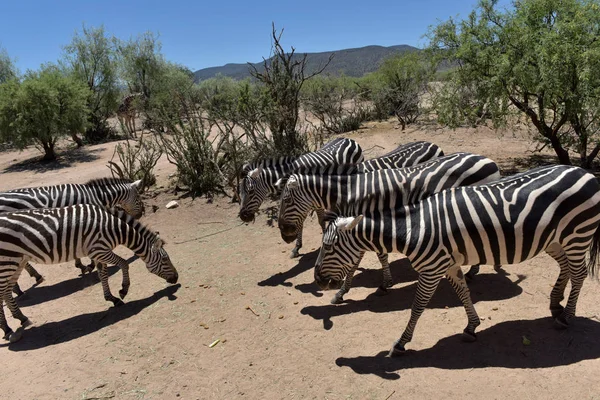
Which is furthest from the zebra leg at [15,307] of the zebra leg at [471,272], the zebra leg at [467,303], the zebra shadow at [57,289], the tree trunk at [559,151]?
the tree trunk at [559,151]

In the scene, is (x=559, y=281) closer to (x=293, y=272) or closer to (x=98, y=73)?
(x=293, y=272)

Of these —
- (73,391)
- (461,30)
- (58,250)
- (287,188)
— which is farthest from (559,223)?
(461,30)

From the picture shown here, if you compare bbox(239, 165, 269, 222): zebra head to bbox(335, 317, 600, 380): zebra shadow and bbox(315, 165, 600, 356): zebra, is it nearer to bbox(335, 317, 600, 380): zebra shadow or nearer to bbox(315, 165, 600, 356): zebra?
bbox(315, 165, 600, 356): zebra

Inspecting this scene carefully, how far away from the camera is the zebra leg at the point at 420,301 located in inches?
145

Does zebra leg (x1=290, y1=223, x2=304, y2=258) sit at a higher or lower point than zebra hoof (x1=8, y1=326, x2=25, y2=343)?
higher

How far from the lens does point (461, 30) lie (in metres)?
9.03

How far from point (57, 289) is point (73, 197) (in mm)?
1544

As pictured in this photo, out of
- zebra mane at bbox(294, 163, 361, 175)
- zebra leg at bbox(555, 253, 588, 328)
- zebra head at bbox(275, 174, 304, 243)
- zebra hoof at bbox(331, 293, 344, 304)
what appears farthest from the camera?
zebra head at bbox(275, 174, 304, 243)

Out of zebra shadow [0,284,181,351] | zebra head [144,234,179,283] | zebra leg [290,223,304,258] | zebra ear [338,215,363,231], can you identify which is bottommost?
zebra shadow [0,284,181,351]

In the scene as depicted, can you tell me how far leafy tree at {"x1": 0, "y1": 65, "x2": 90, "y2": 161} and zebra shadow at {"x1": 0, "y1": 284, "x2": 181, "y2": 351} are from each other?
493 inches

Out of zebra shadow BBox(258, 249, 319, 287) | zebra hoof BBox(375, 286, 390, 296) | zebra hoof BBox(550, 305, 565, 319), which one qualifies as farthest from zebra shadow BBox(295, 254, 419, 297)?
zebra hoof BBox(550, 305, 565, 319)

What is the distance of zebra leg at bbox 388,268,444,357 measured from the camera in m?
3.68

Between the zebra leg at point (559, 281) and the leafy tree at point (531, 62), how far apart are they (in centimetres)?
461

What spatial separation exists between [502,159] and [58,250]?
33.7 ft
